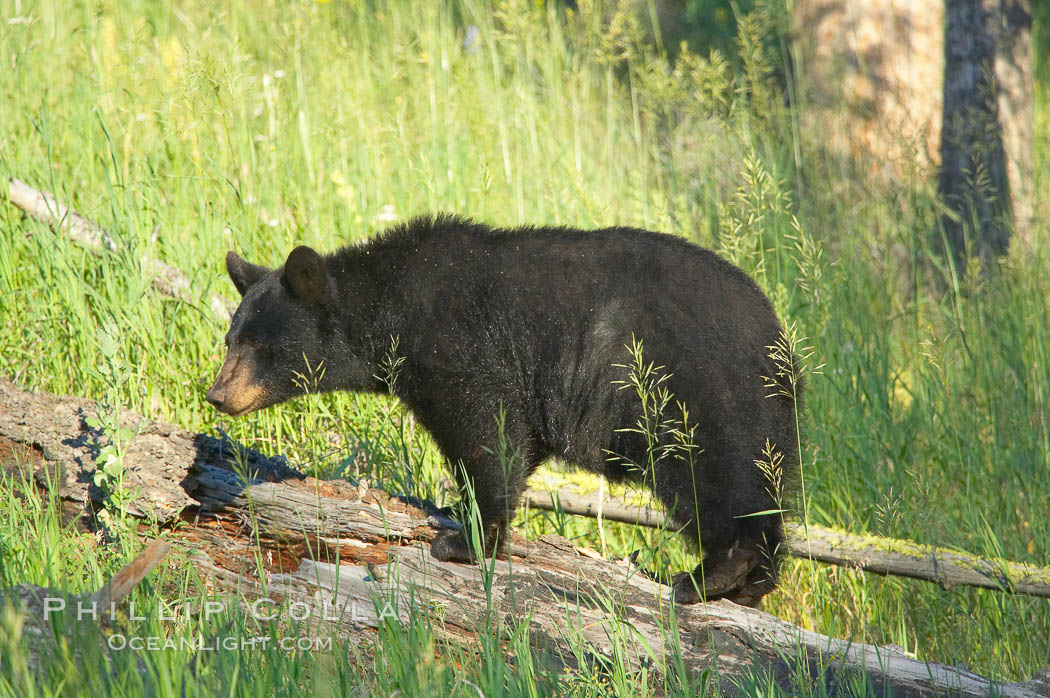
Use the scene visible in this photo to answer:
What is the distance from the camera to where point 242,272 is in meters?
4.00

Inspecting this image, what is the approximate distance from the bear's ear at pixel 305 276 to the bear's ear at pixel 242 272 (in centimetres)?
25

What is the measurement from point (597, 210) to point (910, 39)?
3282mm

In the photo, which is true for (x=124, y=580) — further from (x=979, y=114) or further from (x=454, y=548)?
(x=979, y=114)

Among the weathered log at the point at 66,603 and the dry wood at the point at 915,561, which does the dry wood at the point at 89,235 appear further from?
the dry wood at the point at 915,561

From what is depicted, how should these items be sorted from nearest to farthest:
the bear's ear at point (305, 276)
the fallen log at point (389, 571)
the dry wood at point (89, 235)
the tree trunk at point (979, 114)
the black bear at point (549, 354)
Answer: the fallen log at point (389, 571) → the black bear at point (549, 354) → the bear's ear at point (305, 276) → the dry wood at point (89, 235) → the tree trunk at point (979, 114)

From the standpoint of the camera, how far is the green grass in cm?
Result: 350

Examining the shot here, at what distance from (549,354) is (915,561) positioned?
1421mm

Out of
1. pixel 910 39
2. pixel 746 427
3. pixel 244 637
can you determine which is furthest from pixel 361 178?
pixel 910 39

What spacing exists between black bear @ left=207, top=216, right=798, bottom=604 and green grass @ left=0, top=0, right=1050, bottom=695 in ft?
1.21

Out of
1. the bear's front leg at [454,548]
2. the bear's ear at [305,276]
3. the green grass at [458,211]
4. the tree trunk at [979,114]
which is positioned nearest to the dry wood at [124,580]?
the green grass at [458,211]

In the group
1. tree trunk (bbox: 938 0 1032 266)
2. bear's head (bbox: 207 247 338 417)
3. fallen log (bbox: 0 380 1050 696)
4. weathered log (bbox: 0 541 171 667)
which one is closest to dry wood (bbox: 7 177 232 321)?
bear's head (bbox: 207 247 338 417)

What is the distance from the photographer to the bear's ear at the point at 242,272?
398cm

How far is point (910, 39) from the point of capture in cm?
700

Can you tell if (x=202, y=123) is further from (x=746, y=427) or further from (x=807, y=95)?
(x=807, y=95)
